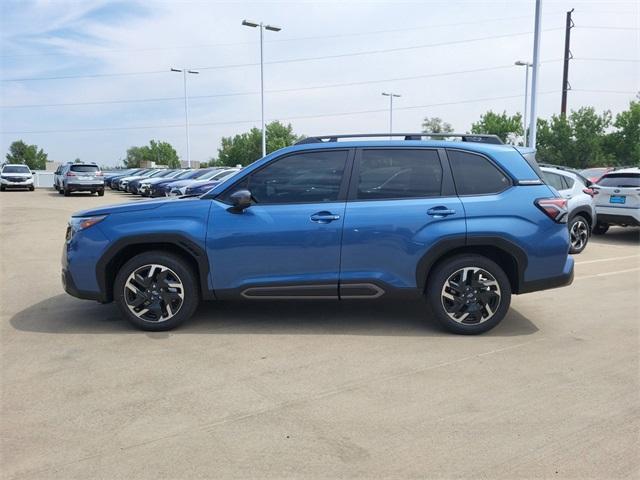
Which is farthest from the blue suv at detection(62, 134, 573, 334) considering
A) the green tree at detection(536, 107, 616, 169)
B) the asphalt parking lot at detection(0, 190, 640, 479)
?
the green tree at detection(536, 107, 616, 169)

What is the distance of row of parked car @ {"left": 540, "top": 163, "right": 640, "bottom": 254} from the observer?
34.3ft

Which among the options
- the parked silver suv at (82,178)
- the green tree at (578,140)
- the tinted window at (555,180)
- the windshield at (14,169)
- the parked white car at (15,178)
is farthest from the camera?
the green tree at (578,140)

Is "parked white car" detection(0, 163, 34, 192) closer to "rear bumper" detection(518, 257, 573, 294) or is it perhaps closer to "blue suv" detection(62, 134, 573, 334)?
"blue suv" detection(62, 134, 573, 334)

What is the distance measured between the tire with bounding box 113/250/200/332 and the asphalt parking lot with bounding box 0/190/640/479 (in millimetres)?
167

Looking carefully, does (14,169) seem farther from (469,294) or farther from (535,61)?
(469,294)

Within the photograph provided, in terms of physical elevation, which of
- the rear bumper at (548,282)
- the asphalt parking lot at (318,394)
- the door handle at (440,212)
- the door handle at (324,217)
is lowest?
the asphalt parking lot at (318,394)

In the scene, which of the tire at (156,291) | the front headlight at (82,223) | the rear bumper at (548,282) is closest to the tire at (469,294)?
the rear bumper at (548,282)

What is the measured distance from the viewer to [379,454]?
299 centimetres

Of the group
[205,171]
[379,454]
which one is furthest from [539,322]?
[205,171]

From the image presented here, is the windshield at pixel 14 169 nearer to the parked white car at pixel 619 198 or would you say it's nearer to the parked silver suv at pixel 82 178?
the parked silver suv at pixel 82 178

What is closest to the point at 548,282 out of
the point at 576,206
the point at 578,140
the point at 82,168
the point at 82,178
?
the point at 576,206

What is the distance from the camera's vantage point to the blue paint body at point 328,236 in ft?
16.0

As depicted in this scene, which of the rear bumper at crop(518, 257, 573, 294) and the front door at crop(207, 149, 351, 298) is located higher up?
the front door at crop(207, 149, 351, 298)

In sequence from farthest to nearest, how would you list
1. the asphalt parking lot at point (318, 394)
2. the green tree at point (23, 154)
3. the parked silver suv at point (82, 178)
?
1. the green tree at point (23, 154)
2. the parked silver suv at point (82, 178)
3. the asphalt parking lot at point (318, 394)
